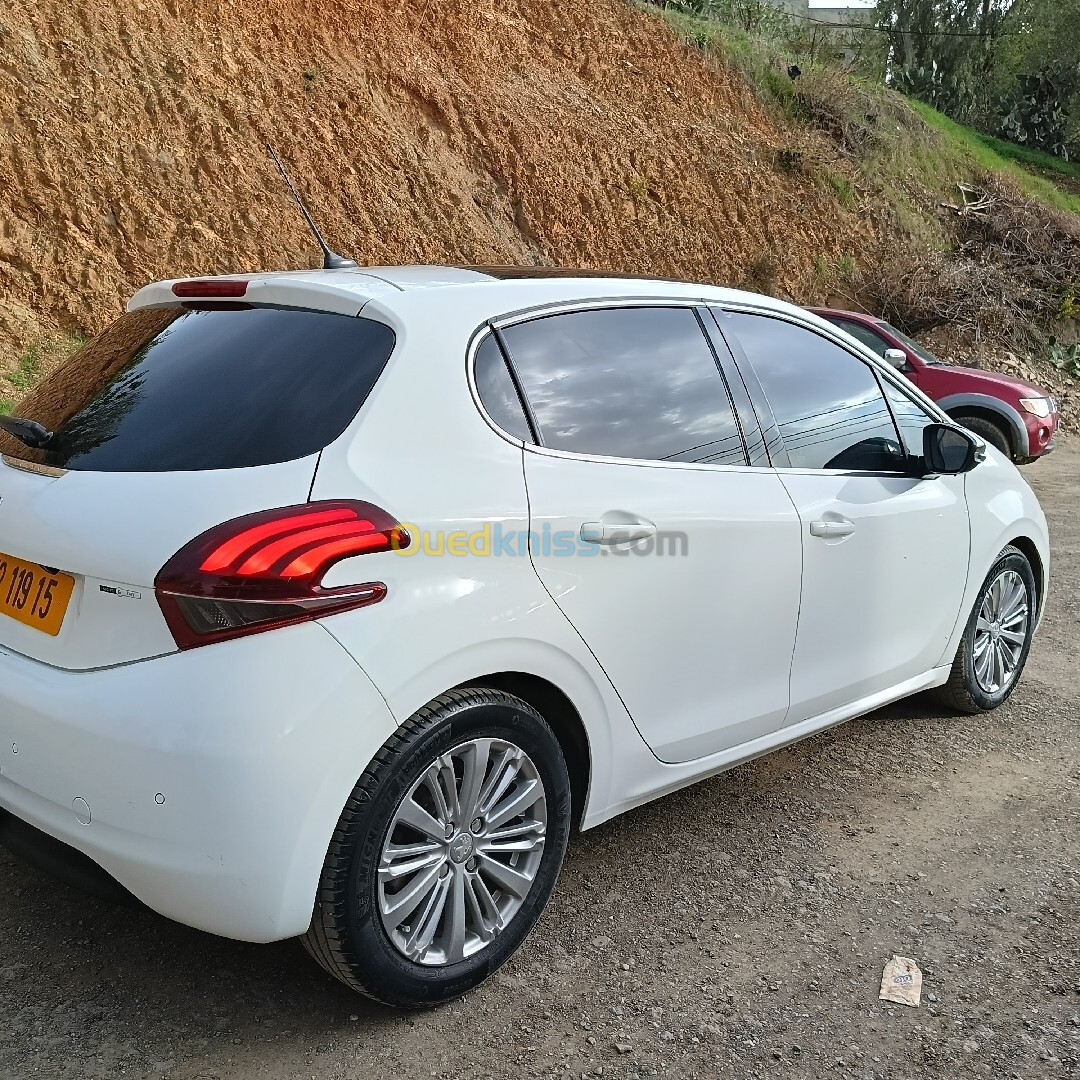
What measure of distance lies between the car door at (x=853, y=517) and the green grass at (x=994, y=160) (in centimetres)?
2051

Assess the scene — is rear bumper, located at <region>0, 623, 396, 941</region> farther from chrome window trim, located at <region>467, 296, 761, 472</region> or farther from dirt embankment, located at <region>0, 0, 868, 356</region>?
dirt embankment, located at <region>0, 0, 868, 356</region>

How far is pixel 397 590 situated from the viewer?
2.36m

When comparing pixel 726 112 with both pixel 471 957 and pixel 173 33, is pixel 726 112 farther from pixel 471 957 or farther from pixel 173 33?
pixel 471 957

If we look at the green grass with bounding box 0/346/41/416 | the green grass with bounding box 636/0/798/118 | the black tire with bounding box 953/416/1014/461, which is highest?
the green grass with bounding box 636/0/798/118

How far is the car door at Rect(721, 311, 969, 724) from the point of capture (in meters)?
3.45

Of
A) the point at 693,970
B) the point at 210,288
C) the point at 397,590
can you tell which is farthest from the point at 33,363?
the point at 693,970

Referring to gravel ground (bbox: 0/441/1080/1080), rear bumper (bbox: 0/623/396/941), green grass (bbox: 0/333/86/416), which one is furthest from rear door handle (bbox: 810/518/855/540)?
green grass (bbox: 0/333/86/416)

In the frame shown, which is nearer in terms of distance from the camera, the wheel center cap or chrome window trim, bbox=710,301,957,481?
the wheel center cap

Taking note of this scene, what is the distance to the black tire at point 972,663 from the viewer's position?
14.5 ft

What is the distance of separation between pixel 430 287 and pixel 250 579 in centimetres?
99

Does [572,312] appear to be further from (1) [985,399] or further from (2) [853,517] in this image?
(1) [985,399]

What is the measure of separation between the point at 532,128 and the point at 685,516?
43.0ft

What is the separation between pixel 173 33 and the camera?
11.6 meters

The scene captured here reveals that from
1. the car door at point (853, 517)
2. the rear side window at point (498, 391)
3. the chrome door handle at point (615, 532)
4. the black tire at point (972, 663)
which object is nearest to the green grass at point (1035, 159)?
the black tire at point (972, 663)
